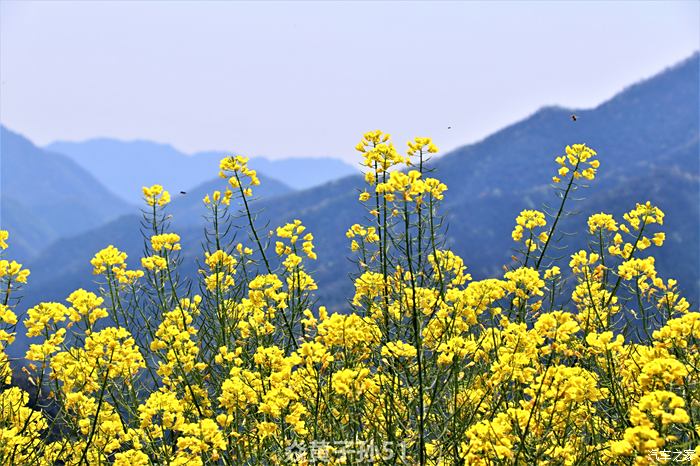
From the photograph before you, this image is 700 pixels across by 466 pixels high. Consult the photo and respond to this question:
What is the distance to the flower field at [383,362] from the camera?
4277 mm

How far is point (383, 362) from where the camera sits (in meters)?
5.48

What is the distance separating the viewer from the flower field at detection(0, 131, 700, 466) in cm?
428

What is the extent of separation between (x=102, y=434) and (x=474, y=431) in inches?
123

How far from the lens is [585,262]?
21.6 feet

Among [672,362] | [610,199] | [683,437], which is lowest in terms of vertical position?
[683,437]

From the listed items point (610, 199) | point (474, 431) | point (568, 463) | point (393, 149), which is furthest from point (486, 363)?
point (610, 199)

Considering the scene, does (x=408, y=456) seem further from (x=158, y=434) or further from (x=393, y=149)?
(x=393, y=149)

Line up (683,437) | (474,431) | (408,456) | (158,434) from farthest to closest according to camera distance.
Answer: (683,437)
(158,434)
(408,456)
(474,431)
